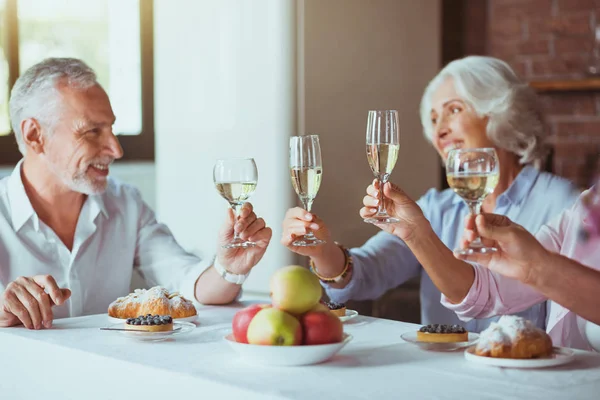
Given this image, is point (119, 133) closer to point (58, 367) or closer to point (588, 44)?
point (588, 44)

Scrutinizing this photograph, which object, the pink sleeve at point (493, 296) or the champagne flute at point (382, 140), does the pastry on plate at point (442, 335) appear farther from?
the pink sleeve at point (493, 296)

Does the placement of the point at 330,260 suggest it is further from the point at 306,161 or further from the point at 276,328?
the point at 276,328

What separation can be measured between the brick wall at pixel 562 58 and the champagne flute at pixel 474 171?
101 inches

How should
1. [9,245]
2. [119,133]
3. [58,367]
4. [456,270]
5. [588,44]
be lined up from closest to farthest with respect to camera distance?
[58,367] < [456,270] < [9,245] < [588,44] < [119,133]

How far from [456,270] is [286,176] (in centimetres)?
109

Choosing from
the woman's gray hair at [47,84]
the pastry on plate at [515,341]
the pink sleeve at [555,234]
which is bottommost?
the pastry on plate at [515,341]

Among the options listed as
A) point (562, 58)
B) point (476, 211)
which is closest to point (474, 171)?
point (476, 211)

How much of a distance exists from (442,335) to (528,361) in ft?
0.78

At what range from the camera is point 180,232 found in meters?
3.13

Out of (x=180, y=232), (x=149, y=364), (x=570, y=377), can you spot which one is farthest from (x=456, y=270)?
(x=180, y=232)

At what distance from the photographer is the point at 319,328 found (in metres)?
1.32

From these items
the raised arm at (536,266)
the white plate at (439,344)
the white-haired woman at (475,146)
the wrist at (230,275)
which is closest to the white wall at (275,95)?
the white-haired woman at (475,146)

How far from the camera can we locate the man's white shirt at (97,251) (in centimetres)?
219

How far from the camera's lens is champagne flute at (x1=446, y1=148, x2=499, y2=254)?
4.20 ft
